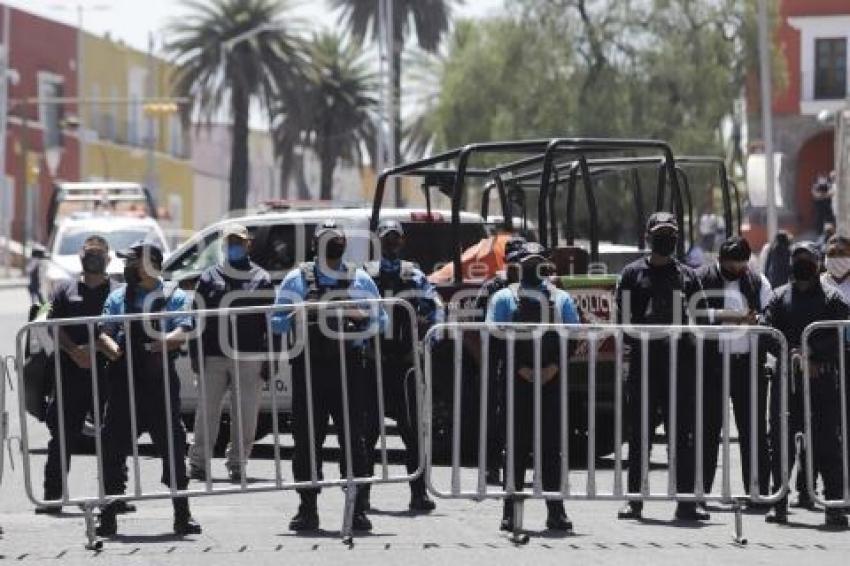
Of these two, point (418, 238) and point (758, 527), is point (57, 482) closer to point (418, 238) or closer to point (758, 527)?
point (758, 527)

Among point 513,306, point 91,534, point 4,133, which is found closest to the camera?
point 91,534

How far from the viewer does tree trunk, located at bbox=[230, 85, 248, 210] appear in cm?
6141

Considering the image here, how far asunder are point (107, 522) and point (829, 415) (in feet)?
13.9

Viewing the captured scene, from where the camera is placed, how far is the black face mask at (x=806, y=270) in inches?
554

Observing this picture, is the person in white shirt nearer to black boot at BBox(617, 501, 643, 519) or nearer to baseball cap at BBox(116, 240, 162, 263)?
black boot at BBox(617, 501, 643, 519)

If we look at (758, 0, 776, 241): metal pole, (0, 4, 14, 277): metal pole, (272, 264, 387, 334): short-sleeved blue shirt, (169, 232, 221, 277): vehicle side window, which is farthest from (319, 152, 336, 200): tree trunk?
(272, 264, 387, 334): short-sleeved blue shirt

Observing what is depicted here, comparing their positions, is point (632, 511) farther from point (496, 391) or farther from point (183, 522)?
point (183, 522)

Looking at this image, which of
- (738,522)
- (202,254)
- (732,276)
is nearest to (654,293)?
(732,276)

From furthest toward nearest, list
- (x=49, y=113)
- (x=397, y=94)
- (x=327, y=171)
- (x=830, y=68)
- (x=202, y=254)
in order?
(x=49, y=113), (x=830, y=68), (x=397, y=94), (x=327, y=171), (x=202, y=254)

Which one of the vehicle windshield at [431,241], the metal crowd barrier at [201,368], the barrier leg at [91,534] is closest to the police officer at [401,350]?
the metal crowd barrier at [201,368]

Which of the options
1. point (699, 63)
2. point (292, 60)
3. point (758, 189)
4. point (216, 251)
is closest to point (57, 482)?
point (216, 251)

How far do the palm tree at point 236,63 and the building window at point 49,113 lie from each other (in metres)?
16.7

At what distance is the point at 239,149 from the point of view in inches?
2413

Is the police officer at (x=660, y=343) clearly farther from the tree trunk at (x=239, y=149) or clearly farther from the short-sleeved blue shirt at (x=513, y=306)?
the tree trunk at (x=239, y=149)
